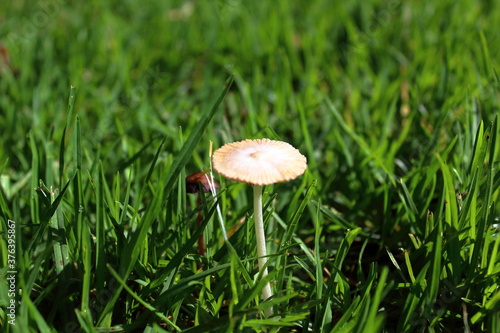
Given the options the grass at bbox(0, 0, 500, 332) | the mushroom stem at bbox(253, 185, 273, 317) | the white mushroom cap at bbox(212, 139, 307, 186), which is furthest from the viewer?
the grass at bbox(0, 0, 500, 332)

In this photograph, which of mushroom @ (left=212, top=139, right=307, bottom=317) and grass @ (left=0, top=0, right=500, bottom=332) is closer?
mushroom @ (left=212, top=139, right=307, bottom=317)

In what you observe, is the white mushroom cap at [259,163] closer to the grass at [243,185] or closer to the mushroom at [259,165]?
the mushroom at [259,165]

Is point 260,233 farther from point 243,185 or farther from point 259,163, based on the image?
point 243,185

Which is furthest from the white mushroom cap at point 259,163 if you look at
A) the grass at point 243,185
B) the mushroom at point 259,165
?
the grass at point 243,185

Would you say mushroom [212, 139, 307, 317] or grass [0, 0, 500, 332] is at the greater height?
mushroom [212, 139, 307, 317]

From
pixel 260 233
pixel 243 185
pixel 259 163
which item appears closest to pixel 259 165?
pixel 259 163

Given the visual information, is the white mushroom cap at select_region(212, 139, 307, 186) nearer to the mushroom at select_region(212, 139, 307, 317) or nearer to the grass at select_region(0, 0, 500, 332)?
the mushroom at select_region(212, 139, 307, 317)

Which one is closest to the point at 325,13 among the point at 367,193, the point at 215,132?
the point at 215,132

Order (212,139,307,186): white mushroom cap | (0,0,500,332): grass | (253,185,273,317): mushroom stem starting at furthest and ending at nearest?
(0,0,500,332): grass, (253,185,273,317): mushroom stem, (212,139,307,186): white mushroom cap

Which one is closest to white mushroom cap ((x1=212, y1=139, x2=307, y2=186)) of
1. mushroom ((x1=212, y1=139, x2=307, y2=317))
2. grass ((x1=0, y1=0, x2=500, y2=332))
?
mushroom ((x1=212, y1=139, x2=307, y2=317))

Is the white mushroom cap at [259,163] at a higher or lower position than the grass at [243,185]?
higher
